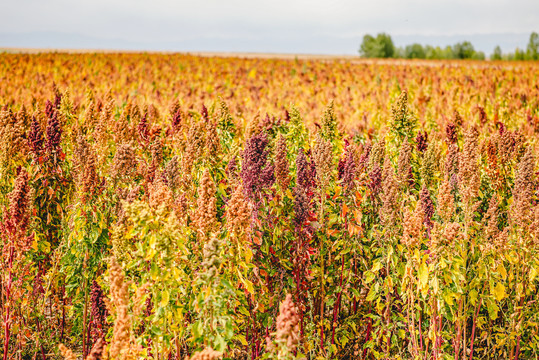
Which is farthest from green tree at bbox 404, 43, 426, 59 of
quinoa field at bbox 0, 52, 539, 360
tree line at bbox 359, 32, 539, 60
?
quinoa field at bbox 0, 52, 539, 360

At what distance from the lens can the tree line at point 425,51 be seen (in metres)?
77.4

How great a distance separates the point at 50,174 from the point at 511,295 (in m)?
3.98

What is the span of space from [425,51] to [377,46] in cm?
1134

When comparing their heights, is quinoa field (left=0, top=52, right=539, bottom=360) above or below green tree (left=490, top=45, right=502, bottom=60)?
below

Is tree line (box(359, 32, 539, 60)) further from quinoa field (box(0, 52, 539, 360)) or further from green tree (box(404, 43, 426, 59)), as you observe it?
quinoa field (box(0, 52, 539, 360))

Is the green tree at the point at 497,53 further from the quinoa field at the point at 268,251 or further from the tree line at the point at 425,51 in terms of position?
the quinoa field at the point at 268,251

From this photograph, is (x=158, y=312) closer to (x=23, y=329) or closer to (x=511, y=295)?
(x=23, y=329)

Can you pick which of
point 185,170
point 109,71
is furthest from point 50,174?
point 109,71

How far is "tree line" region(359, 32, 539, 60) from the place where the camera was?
77.4 metres

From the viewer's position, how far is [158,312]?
2.44 meters

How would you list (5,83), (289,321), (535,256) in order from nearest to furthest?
(289,321) → (535,256) → (5,83)

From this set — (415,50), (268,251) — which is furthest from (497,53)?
(268,251)

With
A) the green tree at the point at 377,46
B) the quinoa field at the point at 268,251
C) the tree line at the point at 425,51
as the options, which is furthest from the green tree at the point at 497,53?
the quinoa field at the point at 268,251

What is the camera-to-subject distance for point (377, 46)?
87500mm
